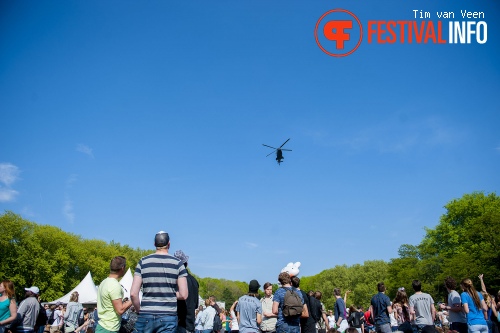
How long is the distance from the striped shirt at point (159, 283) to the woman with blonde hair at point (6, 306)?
3420 mm

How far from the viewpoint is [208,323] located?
12.6 meters

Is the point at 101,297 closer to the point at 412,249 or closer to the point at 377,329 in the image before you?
the point at 377,329

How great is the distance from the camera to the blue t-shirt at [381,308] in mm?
10484

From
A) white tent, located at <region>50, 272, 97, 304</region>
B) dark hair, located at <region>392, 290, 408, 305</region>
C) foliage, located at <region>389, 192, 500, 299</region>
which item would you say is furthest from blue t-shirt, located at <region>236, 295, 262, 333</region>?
foliage, located at <region>389, 192, 500, 299</region>

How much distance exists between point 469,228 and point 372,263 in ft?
142

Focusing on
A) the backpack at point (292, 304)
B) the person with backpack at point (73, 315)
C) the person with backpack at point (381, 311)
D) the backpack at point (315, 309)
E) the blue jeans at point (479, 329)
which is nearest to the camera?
the backpack at point (292, 304)

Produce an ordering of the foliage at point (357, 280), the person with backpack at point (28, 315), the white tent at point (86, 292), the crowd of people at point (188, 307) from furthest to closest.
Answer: the foliage at point (357, 280), the white tent at point (86, 292), the person with backpack at point (28, 315), the crowd of people at point (188, 307)

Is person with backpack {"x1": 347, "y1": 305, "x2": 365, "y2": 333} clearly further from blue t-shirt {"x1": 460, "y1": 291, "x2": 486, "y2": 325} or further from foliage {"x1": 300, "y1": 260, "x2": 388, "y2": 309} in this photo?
foliage {"x1": 300, "y1": 260, "x2": 388, "y2": 309}

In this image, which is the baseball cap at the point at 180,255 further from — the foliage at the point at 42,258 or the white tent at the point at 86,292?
the foliage at the point at 42,258

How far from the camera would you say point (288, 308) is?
711 cm

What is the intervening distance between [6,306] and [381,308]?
311 inches

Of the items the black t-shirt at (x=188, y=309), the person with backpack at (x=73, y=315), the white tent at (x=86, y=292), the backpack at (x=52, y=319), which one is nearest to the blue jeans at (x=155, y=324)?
the black t-shirt at (x=188, y=309)

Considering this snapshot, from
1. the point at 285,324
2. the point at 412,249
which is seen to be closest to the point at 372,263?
the point at 412,249

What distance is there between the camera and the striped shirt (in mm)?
5145
